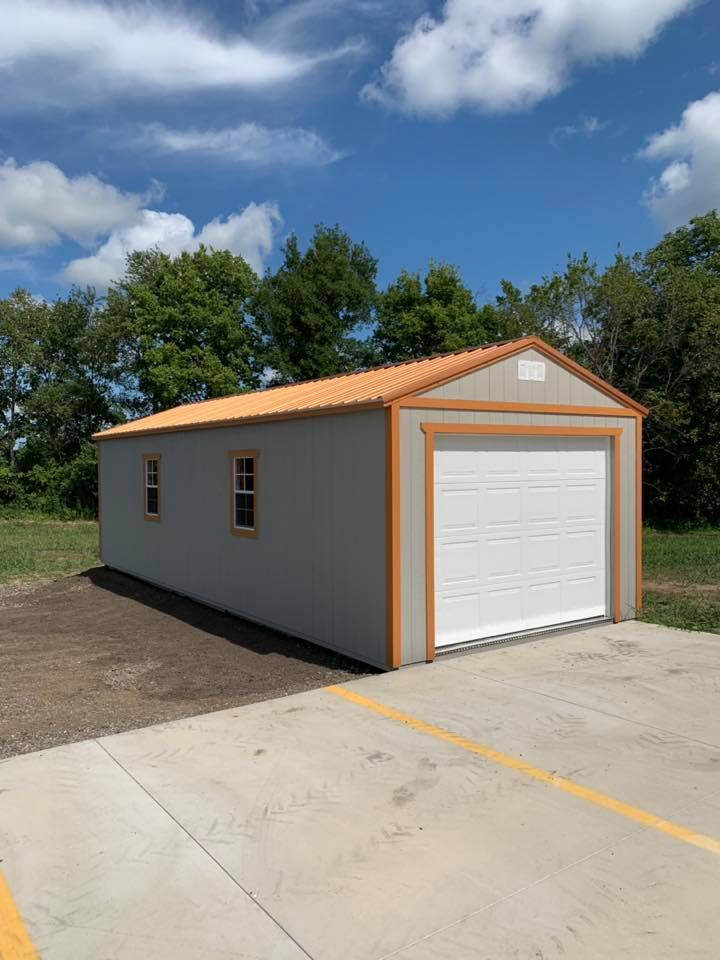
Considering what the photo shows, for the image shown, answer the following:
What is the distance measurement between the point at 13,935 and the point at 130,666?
445cm

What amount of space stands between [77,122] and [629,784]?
669 inches

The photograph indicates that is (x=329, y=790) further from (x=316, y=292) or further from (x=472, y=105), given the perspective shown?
(x=316, y=292)

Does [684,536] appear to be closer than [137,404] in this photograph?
Yes

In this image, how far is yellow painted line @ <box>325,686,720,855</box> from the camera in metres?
3.63

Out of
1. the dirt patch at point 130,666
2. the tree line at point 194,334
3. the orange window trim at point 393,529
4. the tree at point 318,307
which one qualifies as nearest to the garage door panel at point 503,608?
the orange window trim at point 393,529

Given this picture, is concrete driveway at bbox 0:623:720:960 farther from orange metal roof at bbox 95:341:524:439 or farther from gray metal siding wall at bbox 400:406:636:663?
orange metal roof at bbox 95:341:524:439

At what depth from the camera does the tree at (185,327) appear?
1164 inches

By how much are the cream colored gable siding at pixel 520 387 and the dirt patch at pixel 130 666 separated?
9.78 feet

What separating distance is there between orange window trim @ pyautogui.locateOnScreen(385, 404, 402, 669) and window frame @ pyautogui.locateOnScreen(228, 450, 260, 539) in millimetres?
2624

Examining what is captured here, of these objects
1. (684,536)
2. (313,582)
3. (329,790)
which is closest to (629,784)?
(329,790)

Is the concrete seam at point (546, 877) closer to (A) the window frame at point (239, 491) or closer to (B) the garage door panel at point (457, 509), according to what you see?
(B) the garage door panel at point (457, 509)

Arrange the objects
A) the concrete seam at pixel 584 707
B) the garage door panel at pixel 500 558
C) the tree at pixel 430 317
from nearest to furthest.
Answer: the concrete seam at pixel 584 707 → the garage door panel at pixel 500 558 → the tree at pixel 430 317

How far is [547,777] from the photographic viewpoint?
434 cm

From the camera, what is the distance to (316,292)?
1214 inches
